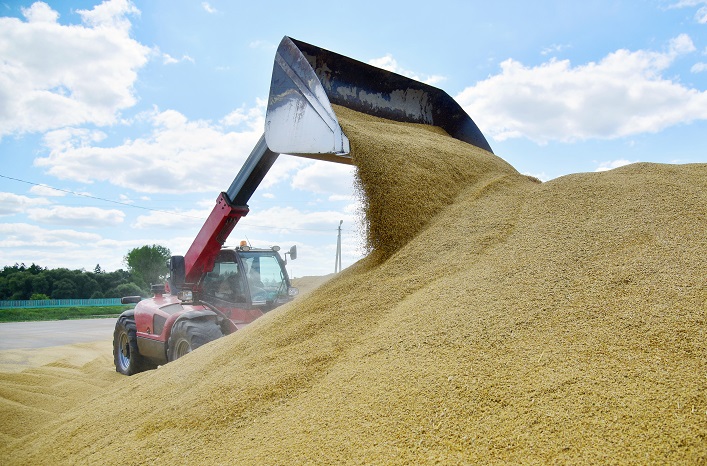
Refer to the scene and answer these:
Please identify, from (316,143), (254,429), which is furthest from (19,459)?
(316,143)

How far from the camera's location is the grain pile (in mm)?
1761

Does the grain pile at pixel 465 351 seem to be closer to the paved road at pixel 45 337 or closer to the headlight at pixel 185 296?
the headlight at pixel 185 296

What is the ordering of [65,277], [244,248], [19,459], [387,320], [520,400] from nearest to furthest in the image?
[520,400] → [387,320] → [19,459] → [244,248] → [65,277]

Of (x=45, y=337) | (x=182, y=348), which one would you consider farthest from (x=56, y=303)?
(x=182, y=348)

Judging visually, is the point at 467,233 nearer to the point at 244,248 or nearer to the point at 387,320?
the point at 387,320

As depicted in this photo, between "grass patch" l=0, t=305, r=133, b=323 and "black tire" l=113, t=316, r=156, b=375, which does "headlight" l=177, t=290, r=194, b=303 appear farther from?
"grass patch" l=0, t=305, r=133, b=323

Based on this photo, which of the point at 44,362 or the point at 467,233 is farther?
the point at 44,362

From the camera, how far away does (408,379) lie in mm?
2131

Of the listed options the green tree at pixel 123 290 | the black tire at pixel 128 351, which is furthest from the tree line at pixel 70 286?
the black tire at pixel 128 351

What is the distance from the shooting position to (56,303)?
2431 centimetres

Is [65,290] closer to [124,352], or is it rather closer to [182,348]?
[124,352]

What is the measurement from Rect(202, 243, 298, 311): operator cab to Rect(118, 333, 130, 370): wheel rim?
4.95ft

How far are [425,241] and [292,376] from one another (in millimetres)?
1312

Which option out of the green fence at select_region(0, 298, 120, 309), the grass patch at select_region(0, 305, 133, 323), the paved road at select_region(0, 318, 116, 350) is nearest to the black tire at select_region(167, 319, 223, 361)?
the paved road at select_region(0, 318, 116, 350)
